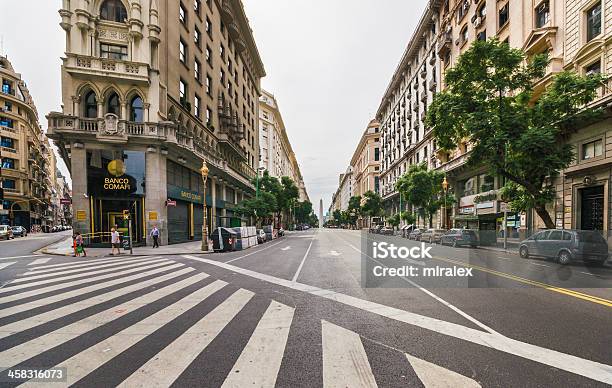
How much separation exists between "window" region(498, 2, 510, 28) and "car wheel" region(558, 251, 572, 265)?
24.3 meters

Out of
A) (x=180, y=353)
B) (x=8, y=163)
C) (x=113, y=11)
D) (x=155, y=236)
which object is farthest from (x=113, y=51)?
(x=8, y=163)

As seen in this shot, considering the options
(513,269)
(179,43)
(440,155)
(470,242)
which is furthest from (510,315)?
(440,155)

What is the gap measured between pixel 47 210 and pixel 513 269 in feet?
316

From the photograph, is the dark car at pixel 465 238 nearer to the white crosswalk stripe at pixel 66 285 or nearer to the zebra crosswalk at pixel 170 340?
the zebra crosswalk at pixel 170 340

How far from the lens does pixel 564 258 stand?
40.4 ft

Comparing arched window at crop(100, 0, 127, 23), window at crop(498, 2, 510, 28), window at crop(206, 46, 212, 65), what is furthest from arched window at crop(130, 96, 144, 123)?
window at crop(498, 2, 510, 28)

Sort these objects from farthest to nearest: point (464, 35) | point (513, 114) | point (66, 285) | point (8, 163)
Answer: point (8, 163) < point (464, 35) < point (513, 114) < point (66, 285)

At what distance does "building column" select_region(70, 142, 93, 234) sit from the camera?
20125mm

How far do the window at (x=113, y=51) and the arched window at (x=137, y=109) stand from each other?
3185mm

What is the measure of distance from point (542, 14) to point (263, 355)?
31415 millimetres

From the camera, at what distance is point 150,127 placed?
2150 cm

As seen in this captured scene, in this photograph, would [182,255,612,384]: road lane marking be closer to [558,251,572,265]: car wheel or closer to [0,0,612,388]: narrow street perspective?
[0,0,612,388]: narrow street perspective

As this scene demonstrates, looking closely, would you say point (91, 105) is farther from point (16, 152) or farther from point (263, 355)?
point (16, 152)

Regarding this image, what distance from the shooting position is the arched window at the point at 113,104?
21.7 meters
